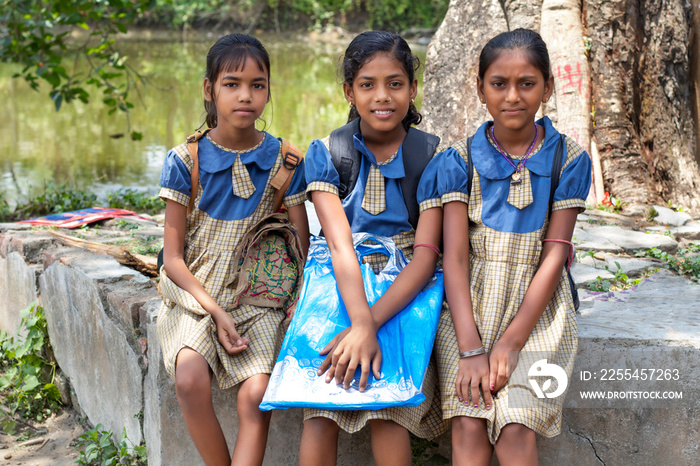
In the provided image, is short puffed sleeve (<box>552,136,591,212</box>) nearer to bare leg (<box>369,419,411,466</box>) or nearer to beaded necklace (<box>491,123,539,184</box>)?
beaded necklace (<box>491,123,539,184</box>)

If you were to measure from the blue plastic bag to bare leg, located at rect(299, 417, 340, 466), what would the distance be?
0.09 m

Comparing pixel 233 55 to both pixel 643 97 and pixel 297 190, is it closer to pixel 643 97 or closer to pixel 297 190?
Answer: pixel 297 190

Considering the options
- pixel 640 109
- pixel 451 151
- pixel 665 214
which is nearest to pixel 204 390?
pixel 451 151

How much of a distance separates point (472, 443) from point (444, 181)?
0.79m

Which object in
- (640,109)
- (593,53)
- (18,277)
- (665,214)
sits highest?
(593,53)

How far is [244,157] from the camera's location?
2.38 metres

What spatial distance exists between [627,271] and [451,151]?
121 centimetres

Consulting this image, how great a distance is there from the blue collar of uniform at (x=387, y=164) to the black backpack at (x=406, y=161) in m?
0.02

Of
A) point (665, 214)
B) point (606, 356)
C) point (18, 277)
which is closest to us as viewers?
point (606, 356)

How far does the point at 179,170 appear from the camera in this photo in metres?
2.31

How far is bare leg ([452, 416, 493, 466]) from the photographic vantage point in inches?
75.7

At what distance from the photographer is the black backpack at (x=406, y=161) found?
231 cm

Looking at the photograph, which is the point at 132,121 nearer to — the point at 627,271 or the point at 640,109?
the point at 640,109

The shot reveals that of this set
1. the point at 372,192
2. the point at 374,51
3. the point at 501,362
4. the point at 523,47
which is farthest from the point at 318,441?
the point at 523,47
